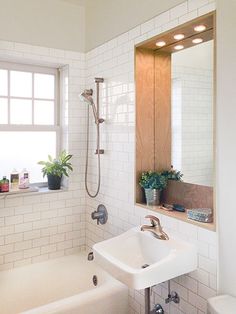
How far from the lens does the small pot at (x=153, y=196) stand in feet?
7.30

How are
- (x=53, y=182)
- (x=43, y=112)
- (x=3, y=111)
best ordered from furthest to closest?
(x=43, y=112), (x=53, y=182), (x=3, y=111)

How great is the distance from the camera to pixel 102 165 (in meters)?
2.79

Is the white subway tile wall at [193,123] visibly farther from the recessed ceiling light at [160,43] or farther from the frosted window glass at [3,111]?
the frosted window glass at [3,111]

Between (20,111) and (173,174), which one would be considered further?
(20,111)

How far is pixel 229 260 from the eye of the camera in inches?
62.2

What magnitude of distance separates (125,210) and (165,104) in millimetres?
942

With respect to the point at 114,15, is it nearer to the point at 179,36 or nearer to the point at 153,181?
the point at 179,36

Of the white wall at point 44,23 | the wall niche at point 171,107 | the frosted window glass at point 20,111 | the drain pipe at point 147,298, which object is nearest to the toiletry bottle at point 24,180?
the frosted window glass at point 20,111

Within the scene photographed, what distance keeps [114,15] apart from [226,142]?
1.64 metres

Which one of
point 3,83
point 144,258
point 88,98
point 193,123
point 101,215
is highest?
point 3,83

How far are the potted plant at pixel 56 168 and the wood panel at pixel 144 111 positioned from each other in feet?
2.92

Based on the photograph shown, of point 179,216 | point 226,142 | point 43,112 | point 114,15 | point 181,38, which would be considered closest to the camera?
point 226,142

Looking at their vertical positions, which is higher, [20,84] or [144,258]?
[20,84]

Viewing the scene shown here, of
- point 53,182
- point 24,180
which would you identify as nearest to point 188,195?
point 53,182
